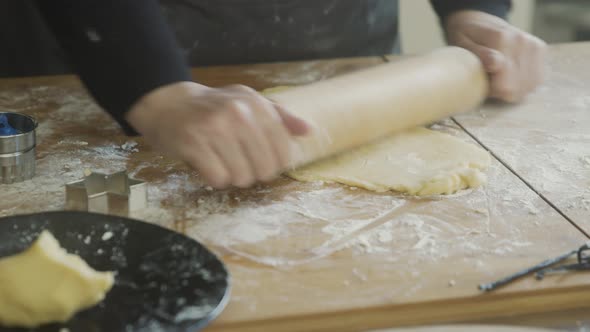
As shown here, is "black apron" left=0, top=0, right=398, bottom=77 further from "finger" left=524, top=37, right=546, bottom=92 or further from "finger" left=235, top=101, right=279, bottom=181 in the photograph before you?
"finger" left=235, top=101, right=279, bottom=181

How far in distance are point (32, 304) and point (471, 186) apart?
0.72 m

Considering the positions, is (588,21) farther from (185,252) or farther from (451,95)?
(185,252)

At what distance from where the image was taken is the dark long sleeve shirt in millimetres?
1205

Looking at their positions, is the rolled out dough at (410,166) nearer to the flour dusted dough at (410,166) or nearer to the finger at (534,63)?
the flour dusted dough at (410,166)

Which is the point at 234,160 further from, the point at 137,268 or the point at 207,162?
the point at 137,268

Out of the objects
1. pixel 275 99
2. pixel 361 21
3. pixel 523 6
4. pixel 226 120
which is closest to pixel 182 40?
pixel 361 21

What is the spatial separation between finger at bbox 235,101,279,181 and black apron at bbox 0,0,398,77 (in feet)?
2.46

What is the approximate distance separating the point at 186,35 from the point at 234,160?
803mm

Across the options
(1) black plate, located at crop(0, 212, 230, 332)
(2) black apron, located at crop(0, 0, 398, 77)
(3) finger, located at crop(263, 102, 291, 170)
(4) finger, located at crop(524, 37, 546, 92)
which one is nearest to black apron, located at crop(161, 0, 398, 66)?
(2) black apron, located at crop(0, 0, 398, 77)

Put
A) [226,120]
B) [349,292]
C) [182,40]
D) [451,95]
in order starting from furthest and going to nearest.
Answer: [182,40]
[451,95]
[226,120]
[349,292]

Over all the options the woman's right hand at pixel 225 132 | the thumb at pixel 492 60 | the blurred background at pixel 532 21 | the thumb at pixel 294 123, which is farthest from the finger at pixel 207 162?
the blurred background at pixel 532 21

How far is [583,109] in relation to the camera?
5.43 ft

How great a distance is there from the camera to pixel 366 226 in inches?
44.6

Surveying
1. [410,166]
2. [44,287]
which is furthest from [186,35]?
[44,287]
